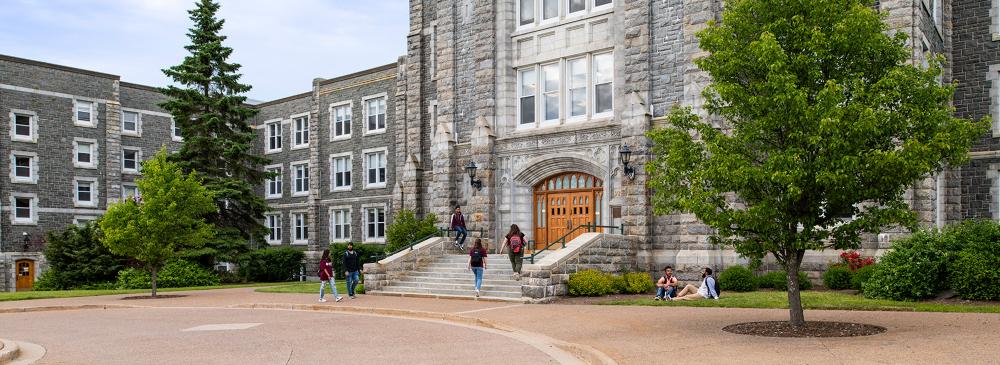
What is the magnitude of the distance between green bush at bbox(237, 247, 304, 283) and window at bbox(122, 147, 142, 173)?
1403 cm

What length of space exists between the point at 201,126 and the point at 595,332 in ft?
85.4

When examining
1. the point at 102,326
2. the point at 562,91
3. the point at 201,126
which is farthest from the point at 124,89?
the point at 102,326

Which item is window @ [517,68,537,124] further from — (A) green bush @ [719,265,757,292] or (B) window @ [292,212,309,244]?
(B) window @ [292,212,309,244]

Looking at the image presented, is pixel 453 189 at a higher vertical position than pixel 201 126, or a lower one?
lower

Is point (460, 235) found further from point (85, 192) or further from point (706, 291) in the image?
point (85, 192)

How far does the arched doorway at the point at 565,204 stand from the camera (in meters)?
25.9

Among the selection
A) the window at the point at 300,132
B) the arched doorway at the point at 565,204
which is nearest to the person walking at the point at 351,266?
the arched doorway at the point at 565,204

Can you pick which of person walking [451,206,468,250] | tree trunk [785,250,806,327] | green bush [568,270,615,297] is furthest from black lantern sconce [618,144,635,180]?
tree trunk [785,250,806,327]

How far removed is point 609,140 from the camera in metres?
24.9

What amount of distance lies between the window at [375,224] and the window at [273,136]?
9870 mm

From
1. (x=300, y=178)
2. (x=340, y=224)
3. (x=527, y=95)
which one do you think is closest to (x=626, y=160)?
(x=527, y=95)

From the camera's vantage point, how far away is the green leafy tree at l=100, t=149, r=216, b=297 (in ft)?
83.6

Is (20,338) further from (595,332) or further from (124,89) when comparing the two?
(124,89)

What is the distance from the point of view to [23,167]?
4347cm
